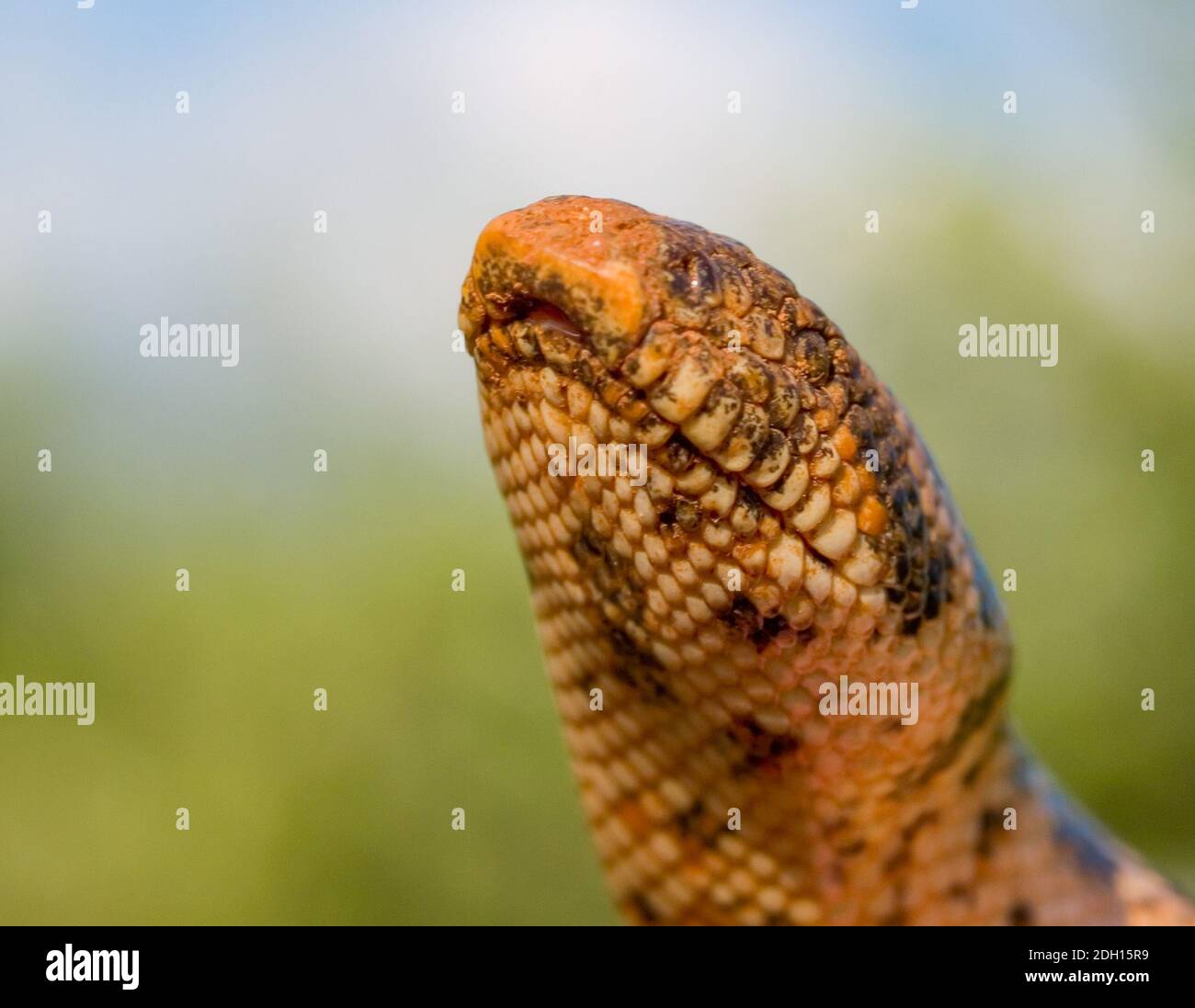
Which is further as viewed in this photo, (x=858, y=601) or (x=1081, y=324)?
(x=1081, y=324)

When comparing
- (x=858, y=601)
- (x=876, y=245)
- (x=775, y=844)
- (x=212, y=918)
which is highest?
(x=876, y=245)

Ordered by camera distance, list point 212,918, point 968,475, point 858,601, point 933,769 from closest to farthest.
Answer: point 858,601
point 933,769
point 212,918
point 968,475

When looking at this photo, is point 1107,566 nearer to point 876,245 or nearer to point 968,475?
point 968,475

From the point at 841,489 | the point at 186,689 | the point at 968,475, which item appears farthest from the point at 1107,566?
the point at 841,489

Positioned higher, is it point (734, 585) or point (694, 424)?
point (694, 424)

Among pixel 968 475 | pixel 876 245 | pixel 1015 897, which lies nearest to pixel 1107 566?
pixel 968 475
